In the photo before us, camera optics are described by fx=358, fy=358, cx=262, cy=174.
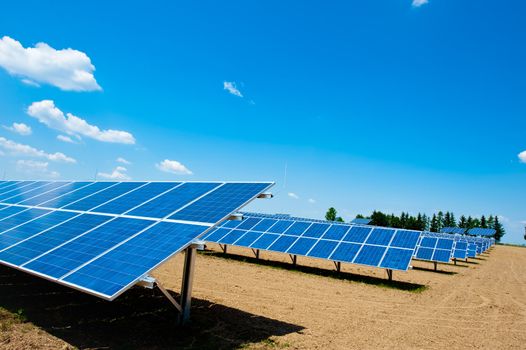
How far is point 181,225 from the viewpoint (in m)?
8.94

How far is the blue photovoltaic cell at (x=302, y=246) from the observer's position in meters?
21.0

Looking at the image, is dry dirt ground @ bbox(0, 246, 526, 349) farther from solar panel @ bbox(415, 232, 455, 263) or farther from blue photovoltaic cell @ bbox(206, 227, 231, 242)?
solar panel @ bbox(415, 232, 455, 263)

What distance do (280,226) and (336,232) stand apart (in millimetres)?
4430

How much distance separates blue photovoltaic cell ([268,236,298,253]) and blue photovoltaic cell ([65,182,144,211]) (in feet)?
33.5

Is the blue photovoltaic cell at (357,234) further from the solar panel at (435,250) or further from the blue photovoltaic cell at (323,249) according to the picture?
the solar panel at (435,250)

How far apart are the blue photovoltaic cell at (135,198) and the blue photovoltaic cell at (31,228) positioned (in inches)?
49.5

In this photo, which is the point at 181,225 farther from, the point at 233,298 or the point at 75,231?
the point at 233,298

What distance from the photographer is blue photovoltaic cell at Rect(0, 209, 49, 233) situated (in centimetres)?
1207

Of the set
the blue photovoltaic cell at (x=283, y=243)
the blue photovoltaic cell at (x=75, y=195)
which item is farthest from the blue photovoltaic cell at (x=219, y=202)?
the blue photovoltaic cell at (x=283, y=243)

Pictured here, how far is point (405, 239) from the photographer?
68.2 feet

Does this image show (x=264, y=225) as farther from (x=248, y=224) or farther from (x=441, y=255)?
(x=441, y=255)

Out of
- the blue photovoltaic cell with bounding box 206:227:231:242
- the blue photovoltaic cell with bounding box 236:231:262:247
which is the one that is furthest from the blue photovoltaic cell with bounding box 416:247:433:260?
the blue photovoltaic cell with bounding box 206:227:231:242

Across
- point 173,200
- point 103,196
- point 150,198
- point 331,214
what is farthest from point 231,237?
point 331,214

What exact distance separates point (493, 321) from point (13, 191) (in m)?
23.1
